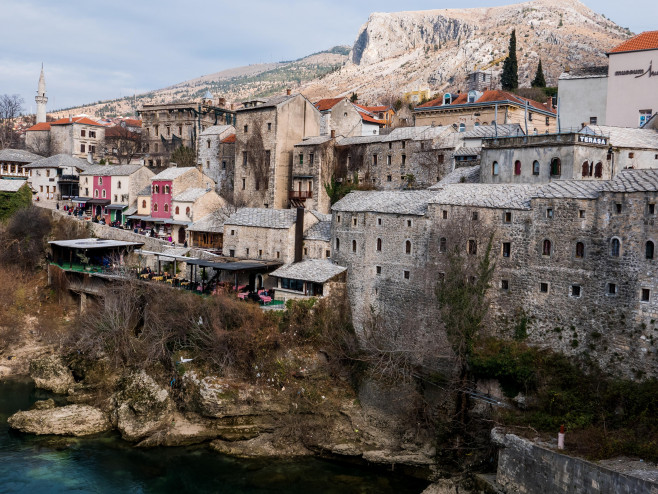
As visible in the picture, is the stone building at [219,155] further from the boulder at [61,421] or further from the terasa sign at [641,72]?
the terasa sign at [641,72]

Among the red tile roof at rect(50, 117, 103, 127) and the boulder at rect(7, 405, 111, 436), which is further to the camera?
the red tile roof at rect(50, 117, 103, 127)

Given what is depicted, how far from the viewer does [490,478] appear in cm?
2548

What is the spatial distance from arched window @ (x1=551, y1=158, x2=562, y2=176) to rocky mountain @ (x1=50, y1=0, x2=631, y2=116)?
62.2 m

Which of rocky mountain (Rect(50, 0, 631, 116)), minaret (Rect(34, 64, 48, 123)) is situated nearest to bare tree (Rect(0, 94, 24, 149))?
minaret (Rect(34, 64, 48, 123))

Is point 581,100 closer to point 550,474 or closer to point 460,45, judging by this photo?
point 550,474

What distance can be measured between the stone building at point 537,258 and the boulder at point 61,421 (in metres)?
15.8

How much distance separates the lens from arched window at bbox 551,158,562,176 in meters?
31.6

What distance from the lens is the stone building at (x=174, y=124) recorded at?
66812mm

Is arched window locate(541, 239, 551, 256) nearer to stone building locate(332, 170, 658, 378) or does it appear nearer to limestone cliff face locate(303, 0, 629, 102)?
stone building locate(332, 170, 658, 378)

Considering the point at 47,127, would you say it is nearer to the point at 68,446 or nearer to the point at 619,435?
the point at 68,446

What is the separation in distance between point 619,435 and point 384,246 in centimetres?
1649

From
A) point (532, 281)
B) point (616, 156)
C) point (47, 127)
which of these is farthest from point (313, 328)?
point (47, 127)

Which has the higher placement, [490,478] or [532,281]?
[532,281]

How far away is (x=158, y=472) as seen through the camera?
28469mm
